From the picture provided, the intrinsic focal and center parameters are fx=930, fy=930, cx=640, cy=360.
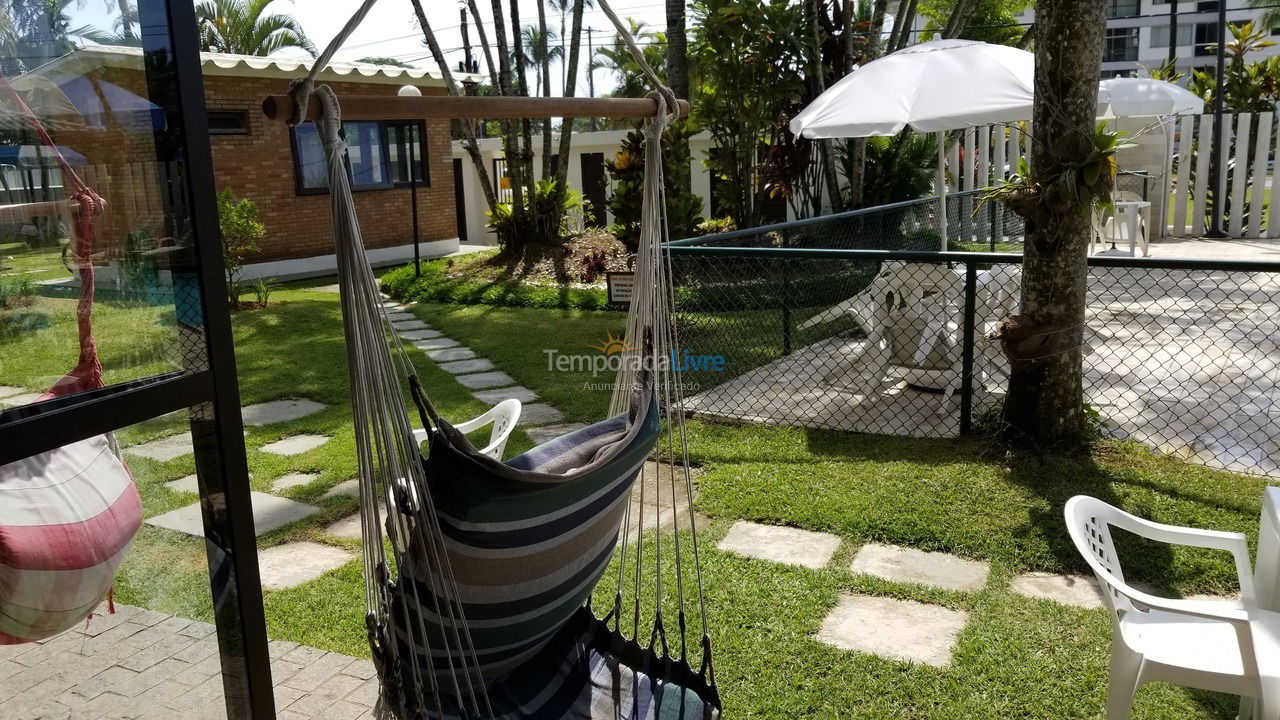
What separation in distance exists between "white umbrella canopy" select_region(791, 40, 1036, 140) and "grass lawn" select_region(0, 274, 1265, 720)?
2.10 m

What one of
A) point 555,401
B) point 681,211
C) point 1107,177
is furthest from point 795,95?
point 1107,177

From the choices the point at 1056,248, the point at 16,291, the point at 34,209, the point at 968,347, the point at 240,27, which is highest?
the point at 240,27

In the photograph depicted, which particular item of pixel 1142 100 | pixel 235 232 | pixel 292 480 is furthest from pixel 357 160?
pixel 292 480

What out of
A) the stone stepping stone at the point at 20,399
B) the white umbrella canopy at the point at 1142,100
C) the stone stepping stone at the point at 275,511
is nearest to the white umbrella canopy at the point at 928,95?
the white umbrella canopy at the point at 1142,100

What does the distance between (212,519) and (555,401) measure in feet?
13.3

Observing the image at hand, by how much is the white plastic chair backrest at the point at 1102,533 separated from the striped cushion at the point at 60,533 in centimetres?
187

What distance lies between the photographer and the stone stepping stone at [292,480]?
4156 mm

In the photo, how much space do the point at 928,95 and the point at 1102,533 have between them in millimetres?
3973

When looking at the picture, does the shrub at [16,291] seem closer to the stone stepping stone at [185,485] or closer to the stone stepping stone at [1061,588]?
the stone stepping stone at [185,485]

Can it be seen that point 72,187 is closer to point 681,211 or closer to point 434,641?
point 434,641

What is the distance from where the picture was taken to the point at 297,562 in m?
3.40

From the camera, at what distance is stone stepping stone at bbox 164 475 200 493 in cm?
144

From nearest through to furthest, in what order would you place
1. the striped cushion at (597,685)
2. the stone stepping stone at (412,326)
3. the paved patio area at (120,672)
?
the paved patio area at (120,672), the striped cushion at (597,685), the stone stepping stone at (412,326)

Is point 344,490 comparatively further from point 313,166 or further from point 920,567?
point 313,166
